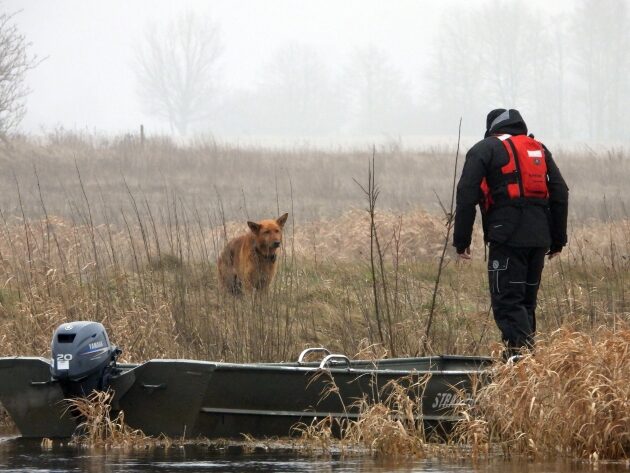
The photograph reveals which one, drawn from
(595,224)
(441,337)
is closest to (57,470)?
(441,337)

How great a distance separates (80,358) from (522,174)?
3399 mm

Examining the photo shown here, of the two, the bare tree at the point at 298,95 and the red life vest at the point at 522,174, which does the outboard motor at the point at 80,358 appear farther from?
the bare tree at the point at 298,95

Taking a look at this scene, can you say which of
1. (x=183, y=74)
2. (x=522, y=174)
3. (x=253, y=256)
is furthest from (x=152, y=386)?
(x=183, y=74)

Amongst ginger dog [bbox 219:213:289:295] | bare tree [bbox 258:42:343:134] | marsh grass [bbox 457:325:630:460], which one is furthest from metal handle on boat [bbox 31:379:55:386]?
bare tree [bbox 258:42:343:134]

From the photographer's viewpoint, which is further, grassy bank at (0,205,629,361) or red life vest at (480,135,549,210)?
grassy bank at (0,205,629,361)

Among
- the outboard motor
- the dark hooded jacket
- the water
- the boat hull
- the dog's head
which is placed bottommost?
the water

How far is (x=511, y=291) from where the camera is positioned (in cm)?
905

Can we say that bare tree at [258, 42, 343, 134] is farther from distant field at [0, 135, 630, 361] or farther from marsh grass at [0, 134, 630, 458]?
marsh grass at [0, 134, 630, 458]

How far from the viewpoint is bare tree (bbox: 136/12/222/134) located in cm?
9600

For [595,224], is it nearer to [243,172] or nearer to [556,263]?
[556,263]

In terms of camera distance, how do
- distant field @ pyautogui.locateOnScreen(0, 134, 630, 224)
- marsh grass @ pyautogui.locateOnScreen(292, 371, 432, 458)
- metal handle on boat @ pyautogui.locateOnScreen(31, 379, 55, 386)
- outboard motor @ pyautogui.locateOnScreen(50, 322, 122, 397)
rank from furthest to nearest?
distant field @ pyautogui.locateOnScreen(0, 134, 630, 224) < metal handle on boat @ pyautogui.locateOnScreen(31, 379, 55, 386) < outboard motor @ pyautogui.locateOnScreen(50, 322, 122, 397) < marsh grass @ pyautogui.locateOnScreen(292, 371, 432, 458)

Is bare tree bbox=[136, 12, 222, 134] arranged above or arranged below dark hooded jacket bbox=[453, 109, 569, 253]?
above

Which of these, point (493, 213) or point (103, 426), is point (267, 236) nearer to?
point (493, 213)

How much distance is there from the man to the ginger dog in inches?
158
